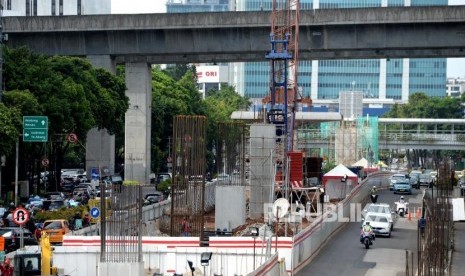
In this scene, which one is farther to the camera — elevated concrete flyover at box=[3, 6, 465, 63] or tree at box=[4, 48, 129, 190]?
elevated concrete flyover at box=[3, 6, 465, 63]

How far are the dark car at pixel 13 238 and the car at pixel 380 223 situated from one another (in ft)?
49.9

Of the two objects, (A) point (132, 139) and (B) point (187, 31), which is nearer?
(B) point (187, 31)

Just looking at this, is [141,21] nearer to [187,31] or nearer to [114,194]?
[187,31]

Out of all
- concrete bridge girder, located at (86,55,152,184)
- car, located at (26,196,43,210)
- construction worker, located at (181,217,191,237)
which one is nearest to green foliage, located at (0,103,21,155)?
car, located at (26,196,43,210)

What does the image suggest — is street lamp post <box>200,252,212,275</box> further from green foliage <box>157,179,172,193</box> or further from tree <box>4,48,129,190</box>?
green foliage <box>157,179,172,193</box>

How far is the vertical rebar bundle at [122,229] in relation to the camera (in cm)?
3534

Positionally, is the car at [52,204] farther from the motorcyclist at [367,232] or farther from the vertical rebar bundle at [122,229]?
the vertical rebar bundle at [122,229]

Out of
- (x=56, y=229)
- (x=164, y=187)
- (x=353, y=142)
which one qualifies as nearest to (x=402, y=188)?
(x=164, y=187)

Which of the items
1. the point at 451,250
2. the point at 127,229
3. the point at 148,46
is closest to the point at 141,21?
the point at 148,46

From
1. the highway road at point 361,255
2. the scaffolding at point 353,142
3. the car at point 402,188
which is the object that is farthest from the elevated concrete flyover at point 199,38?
the scaffolding at point 353,142

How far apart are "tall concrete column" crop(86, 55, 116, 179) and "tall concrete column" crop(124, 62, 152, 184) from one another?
1409mm

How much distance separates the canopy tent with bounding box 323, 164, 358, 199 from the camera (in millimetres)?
76500

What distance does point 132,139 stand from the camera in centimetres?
8538

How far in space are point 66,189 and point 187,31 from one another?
55.6 ft
